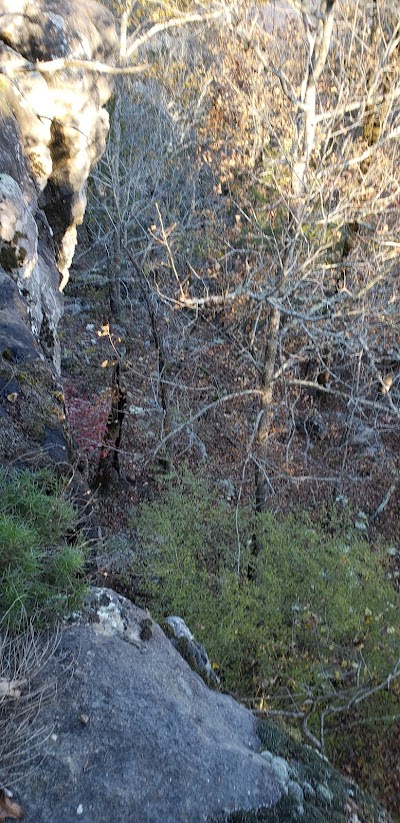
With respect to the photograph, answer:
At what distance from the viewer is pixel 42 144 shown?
314 inches

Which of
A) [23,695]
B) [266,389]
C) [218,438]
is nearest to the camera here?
[23,695]

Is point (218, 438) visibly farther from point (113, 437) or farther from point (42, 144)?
point (42, 144)

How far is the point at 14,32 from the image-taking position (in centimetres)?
726

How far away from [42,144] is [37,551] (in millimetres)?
6743

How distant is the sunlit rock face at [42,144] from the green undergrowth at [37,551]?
1501 millimetres

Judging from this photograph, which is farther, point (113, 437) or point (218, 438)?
point (218, 438)

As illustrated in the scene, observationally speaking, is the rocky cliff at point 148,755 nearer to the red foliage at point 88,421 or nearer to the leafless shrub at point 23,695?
the leafless shrub at point 23,695

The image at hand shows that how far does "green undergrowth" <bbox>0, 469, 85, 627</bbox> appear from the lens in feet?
11.5

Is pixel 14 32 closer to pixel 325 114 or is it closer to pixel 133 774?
pixel 325 114

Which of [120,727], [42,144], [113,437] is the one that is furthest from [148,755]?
[42,144]

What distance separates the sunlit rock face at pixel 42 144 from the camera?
6543 mm

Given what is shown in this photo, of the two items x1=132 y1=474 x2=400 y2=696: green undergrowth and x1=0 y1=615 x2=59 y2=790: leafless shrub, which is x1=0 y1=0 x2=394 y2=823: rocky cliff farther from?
x1=132 y1=474 x2=400 y2=696: green undergrowth

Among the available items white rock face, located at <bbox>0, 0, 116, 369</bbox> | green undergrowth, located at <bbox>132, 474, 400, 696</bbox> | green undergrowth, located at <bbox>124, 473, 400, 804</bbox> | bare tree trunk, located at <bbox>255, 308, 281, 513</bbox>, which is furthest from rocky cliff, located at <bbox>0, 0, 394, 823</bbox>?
bare tree trunk, located at <bbox>255, 308, 281, 513</bbox>

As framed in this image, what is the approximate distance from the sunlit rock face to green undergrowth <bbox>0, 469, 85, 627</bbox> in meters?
1.50
